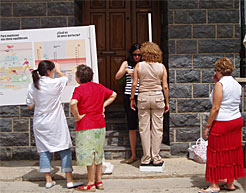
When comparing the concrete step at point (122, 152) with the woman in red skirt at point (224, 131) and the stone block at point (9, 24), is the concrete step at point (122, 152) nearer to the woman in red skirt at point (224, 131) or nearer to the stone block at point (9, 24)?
the woman in red skirt at point (224, 131)

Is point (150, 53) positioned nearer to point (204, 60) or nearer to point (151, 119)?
point (151, 119)

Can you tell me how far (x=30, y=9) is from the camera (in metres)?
6.03

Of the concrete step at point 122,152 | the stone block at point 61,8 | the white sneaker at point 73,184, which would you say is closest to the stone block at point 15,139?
the concrete step at point 122,152

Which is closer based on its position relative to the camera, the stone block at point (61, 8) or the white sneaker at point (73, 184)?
the white sneaker at point (73, 184)

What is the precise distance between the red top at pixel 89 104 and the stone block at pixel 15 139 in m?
2.05

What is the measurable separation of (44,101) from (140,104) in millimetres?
1370

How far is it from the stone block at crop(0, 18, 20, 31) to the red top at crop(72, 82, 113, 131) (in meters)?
2.39

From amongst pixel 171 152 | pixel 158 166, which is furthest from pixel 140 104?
pixel 171 152

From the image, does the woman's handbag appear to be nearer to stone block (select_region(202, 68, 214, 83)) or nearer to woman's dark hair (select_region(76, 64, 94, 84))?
stone block (select_region(202, 68, 214, 83))

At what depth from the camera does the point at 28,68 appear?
5.09 meters

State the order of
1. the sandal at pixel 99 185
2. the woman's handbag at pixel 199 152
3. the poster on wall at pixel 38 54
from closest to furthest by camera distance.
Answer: the sandal at pixel 99 185
the poster on wall at pixel 38 54
the woman's handbag at pixel 199 152

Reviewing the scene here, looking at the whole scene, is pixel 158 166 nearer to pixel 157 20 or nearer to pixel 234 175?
pixel 234 175

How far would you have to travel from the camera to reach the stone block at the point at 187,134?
19.8 feet

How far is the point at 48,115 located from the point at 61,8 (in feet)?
7.28
